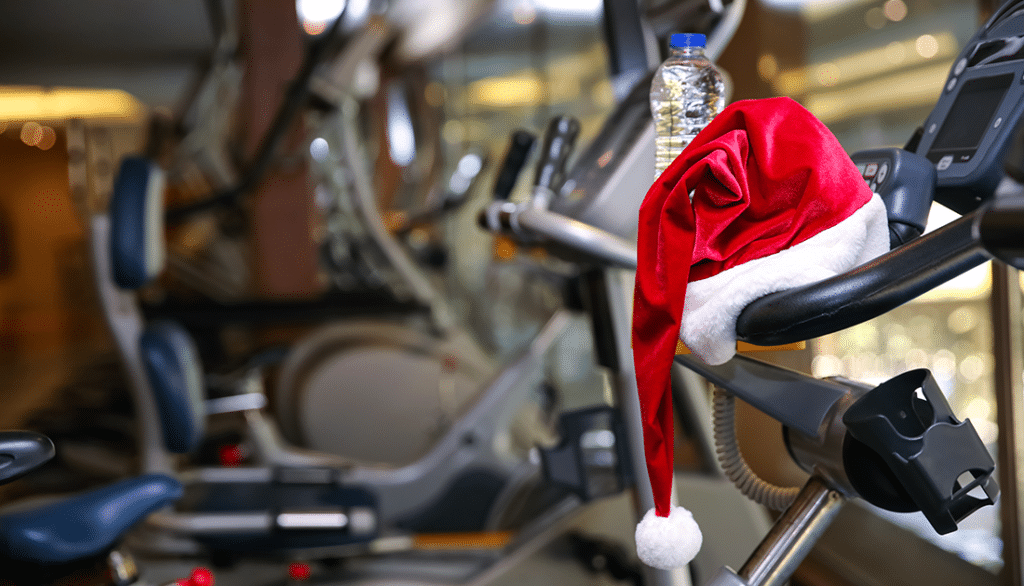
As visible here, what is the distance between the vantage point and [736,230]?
679 millimetres

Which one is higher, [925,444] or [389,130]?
[925,444]

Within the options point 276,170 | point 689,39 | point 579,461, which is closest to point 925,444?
point 689,39

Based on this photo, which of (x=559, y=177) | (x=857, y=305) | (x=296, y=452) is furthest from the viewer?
(x=296, y=452)

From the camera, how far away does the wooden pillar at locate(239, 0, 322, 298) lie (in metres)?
3.66

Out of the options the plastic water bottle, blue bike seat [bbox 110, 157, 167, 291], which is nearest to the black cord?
blue bike seat [bbox 110, 157, 167, 291]

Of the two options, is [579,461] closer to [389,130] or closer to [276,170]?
[276,170]

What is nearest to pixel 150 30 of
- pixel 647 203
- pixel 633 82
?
pixel 633 82

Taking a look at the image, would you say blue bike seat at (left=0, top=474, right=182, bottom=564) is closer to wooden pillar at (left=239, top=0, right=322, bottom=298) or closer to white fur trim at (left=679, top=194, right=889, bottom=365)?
white fur trim at (left=679, top=194, right=889, bottom=365)

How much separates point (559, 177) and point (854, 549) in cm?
106

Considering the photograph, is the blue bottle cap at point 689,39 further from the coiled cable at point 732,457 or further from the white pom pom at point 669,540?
the white pom pom at point 669,540

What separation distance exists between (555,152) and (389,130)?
4601 millimetres

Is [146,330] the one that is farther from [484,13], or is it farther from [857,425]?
[484,13]

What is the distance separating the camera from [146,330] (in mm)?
2201

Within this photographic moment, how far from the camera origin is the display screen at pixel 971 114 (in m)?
0.70
